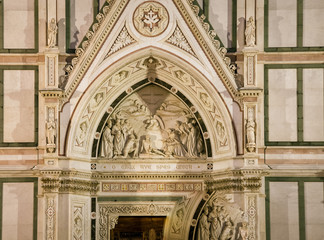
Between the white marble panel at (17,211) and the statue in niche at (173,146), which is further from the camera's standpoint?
the statue in niche at (173,146)

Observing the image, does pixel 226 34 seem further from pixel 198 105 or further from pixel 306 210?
pixel 306 210

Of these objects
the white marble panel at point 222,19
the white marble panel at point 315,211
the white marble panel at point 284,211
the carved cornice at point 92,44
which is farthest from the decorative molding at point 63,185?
the white marble panel at point 315,211

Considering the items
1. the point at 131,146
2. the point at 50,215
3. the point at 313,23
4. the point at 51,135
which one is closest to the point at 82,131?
the point at 51,135

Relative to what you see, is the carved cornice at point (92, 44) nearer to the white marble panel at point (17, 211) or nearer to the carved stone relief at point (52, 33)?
the carved stone relief at point (52, 33)

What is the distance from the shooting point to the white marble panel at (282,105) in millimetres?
31000

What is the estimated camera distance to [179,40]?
3114cm

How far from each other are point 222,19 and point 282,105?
9.27ft

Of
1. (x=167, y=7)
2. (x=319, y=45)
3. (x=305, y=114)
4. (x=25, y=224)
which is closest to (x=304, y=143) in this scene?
(x=305, y=114)

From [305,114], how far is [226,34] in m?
3.01

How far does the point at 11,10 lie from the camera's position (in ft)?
103

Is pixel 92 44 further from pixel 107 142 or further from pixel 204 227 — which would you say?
pixel 204 227

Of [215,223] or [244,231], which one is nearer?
[244,231]

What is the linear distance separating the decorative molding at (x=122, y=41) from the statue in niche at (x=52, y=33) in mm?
1479

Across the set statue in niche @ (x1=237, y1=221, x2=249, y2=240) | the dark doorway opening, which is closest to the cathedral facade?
statue in niche @ (x1=237, y1=221, x2=249, y2=240)
